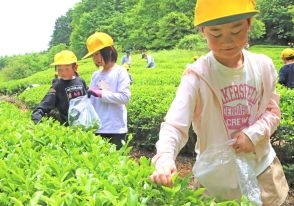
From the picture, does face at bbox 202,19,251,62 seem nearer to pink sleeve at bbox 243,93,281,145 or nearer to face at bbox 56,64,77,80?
pink sleeve at bbox 243,93,281,145

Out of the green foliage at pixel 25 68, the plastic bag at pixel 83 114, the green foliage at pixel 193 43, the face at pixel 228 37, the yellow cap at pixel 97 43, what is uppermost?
the face at pixel 228 37

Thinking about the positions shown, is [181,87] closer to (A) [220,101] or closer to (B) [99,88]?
(A) [220,101]

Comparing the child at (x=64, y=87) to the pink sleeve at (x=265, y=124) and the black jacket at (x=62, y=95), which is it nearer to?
the black jacket at (x=62, y=95)

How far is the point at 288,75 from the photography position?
21.6ft

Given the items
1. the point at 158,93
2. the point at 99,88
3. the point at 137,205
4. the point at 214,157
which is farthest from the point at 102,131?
the point at 158,93

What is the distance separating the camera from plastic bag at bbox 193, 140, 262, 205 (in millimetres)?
1957

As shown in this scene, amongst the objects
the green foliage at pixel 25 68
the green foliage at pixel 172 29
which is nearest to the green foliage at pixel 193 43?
the green foliage at pixel 172 29

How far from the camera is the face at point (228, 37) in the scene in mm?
1782

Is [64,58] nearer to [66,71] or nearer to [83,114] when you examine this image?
[66,71]

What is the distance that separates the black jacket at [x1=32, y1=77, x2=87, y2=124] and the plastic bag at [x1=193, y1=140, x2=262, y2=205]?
7.31ft

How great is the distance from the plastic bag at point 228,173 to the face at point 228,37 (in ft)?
1.34

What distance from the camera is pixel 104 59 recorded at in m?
3.91

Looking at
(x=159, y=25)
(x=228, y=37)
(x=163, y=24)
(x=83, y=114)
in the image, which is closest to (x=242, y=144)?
(x=228, y=37)

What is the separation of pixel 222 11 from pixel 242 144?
58cm
